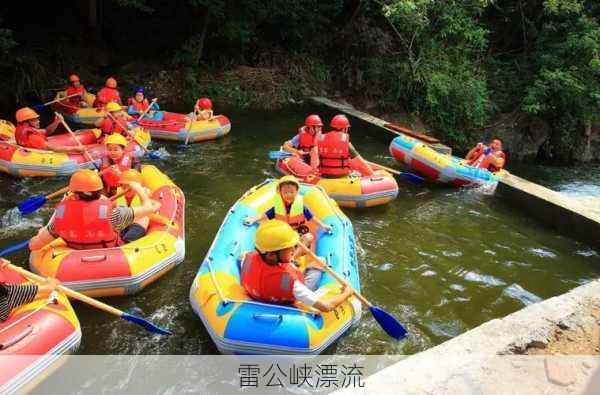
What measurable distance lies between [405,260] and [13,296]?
145 inches

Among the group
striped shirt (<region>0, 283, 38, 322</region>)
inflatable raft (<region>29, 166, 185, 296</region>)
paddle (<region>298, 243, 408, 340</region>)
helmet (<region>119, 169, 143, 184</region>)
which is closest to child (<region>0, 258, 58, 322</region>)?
striped shirt (<region>0, 283, 38, 322</region>)

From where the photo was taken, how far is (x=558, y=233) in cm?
632

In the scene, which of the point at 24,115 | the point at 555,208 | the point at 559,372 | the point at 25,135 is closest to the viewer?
the point at 559,372

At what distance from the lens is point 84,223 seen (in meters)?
4.01

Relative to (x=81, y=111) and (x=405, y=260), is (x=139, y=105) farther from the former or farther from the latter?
(x=405, y=260)

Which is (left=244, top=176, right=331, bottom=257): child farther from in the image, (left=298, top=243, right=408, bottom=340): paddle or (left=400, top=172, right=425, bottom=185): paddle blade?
(left=400, top=172, right=425, bottom=185): paddle blade

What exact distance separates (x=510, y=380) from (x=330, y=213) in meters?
2.40

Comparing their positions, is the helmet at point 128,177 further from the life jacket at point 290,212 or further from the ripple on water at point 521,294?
the ripple on water at point 521,294

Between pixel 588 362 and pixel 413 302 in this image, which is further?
pixel 413 302

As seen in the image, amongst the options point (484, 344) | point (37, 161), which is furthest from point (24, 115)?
point (484, 344)

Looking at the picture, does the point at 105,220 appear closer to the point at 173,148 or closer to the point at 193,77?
the point at 173,148

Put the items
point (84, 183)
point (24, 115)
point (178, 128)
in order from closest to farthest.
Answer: point (84, 183) → point (24, 115) → point (178, 128)

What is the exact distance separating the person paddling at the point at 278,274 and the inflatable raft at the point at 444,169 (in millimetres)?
4179

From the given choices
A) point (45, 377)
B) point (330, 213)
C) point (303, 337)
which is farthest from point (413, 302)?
point (45, 377)
